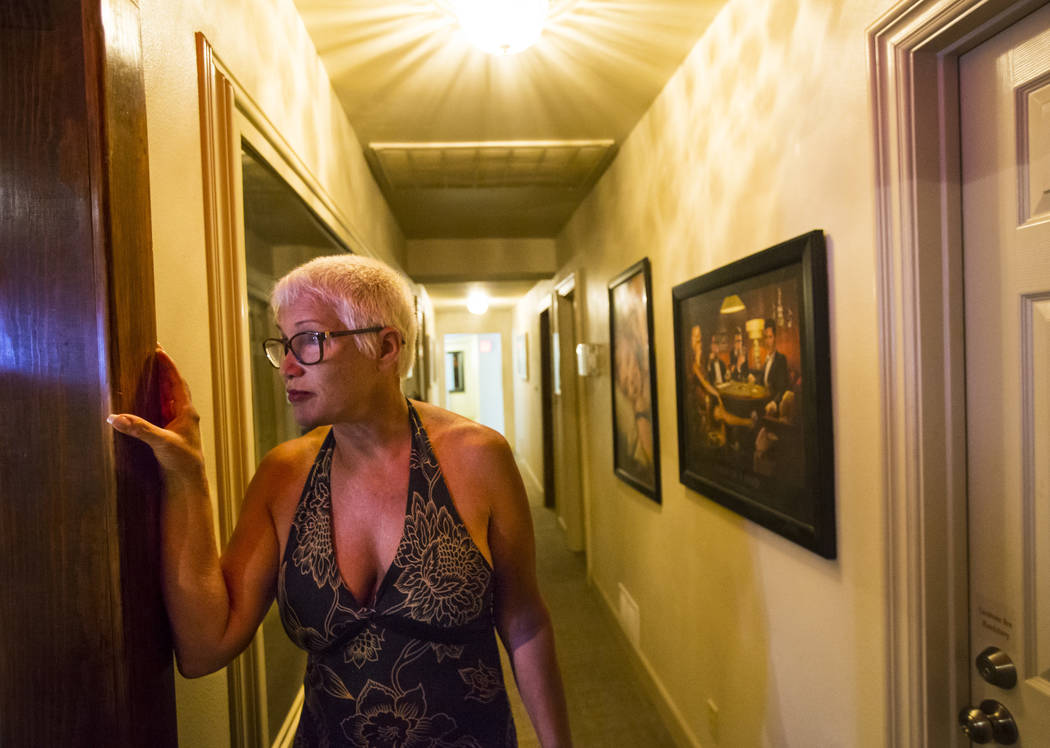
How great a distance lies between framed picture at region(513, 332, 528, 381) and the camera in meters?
7.44

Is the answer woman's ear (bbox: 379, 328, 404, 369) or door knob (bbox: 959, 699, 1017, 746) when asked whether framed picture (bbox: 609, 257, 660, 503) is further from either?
woman's ear (bbox: 379, 328, 404, 369)

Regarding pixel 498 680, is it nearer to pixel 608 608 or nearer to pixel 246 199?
pixel 246 199

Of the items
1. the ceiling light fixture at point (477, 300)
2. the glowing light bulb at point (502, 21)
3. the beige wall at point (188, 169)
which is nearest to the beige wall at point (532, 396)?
the ceiling light fixture at point (477, 300)

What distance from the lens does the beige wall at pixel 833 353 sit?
Answer: 3.88ft

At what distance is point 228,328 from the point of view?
3.61 feet

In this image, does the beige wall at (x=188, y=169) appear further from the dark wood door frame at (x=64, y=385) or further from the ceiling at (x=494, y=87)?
the ceiling at (x=494, y=87)

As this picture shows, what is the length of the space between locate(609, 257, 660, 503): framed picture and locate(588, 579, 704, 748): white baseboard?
823mm

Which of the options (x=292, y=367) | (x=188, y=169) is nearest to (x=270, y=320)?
(x=188, y=169)

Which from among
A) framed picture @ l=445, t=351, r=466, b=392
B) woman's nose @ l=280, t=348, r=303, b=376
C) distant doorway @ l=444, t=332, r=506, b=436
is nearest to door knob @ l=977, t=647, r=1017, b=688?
woman's nose @ l=280, t=348, r=303, b=376

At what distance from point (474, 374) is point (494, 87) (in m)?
9.07

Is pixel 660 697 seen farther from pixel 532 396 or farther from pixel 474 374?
pixel 474 374

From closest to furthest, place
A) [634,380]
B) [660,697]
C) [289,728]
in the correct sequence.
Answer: [289,728] < [660,697] < [634,380]

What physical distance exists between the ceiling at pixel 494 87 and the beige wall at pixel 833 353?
0.47 feet

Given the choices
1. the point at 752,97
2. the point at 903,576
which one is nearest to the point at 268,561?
the point at 903,576
